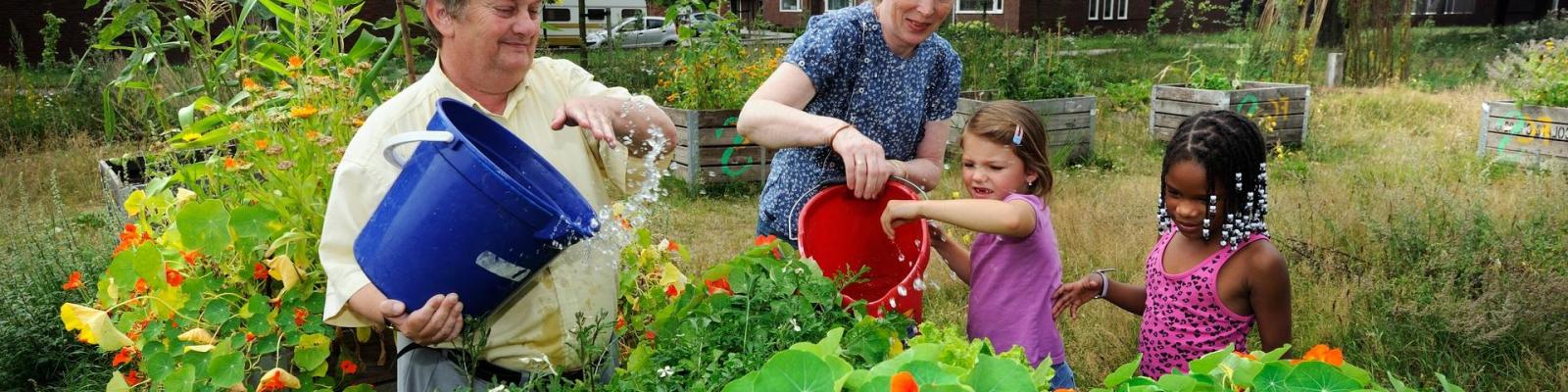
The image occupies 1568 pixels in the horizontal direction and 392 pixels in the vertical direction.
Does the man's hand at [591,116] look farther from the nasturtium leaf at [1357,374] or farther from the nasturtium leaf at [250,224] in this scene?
the nasturtium leaf at [1357,374]

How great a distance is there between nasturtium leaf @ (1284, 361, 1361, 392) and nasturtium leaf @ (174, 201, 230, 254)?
5.69 feet

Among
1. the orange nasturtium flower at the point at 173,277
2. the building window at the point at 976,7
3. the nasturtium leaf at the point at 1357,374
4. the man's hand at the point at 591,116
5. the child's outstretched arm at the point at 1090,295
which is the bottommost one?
the child's outstretched arm at the point at 1090,295

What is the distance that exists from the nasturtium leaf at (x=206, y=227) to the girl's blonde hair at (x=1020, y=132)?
4.54 ft

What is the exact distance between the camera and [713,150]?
18.1ft

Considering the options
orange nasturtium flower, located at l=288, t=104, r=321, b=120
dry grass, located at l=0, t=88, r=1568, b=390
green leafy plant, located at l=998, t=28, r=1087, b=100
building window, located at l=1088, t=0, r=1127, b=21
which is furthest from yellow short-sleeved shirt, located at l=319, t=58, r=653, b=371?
building window, located at l=1088, t=0, r=1127, b=21

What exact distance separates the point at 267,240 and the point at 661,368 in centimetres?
114

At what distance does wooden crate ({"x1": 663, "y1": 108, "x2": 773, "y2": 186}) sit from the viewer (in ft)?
17.8

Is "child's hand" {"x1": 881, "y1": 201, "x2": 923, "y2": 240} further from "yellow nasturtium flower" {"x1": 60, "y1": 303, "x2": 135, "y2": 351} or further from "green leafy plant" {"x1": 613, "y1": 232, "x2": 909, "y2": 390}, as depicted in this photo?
"yellow nasturtium flower" {"x1": 60, "y1": 303, "x2": 135, "y2": 351}

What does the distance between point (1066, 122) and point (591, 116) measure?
523 centimetres

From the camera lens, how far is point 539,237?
1.29 meters

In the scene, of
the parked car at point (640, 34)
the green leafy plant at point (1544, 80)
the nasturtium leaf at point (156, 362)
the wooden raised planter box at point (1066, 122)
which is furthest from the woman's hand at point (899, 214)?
the green leafy plant at point (1544, 80)

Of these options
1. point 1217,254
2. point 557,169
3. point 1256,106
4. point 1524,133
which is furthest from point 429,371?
point 1256,106

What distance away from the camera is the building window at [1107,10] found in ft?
88.1

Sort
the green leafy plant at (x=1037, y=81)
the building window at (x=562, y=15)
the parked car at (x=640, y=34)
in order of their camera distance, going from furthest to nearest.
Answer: the building window at (x=562, y=15) → the parked car at (x=640, y=34) → the green leafy plant at (x=1037, y=81)
